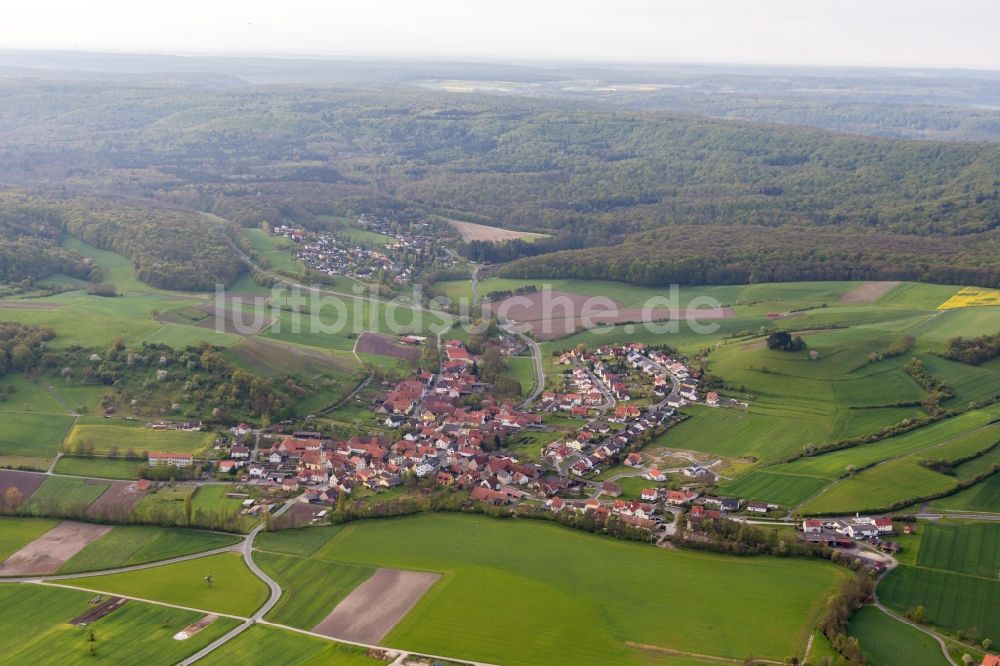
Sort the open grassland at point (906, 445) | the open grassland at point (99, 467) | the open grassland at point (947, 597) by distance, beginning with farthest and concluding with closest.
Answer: the open grassland at point (906, 445) → the open grassland at point (99, 467) → the open grassland at point (947, 597)

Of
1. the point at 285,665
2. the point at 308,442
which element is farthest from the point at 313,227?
the point at 285,665

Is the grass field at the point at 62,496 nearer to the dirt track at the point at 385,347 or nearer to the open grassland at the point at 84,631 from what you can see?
the open grassland at the point at 84,631

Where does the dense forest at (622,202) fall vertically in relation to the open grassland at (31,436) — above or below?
above

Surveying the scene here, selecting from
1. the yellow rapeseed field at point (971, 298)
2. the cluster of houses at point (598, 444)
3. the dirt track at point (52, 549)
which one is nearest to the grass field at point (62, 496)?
the dirt track at point (52, 549)

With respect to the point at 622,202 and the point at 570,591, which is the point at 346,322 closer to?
the point at 570,591

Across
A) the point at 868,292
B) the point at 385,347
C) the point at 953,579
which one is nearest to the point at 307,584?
the point at 953,579

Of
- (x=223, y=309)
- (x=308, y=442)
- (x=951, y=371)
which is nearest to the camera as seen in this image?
(x=308, y=442)

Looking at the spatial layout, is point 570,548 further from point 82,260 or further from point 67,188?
point 67,188
